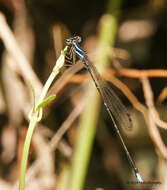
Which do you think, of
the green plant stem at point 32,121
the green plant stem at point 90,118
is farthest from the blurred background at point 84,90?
the green plant stem at point 32,121

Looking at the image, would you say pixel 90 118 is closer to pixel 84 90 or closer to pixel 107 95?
pixel 107 95

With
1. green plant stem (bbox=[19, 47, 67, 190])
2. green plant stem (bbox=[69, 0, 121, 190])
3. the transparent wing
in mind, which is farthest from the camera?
the transparent wing

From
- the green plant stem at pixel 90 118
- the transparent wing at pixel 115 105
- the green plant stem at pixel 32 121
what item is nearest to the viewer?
the green plant stem at pixel 32 121

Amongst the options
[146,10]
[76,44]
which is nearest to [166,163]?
[76,44]

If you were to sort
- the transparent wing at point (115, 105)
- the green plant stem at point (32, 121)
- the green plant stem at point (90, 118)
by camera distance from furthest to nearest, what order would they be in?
the transparent wing at point (115, 105), the green plant stem at point (90, 118), the green plant stem at point (32, 121)

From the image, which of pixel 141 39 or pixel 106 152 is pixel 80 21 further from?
pixel 106 152

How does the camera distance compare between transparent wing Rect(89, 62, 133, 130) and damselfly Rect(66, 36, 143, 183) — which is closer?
damselfly Rect(66, 36, 143, 183)

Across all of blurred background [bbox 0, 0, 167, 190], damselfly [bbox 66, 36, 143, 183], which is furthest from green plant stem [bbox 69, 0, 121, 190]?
damselfly [bbox 66, 36, 143, 183]

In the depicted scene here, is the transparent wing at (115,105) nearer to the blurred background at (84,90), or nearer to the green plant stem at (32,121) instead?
the blurred background at (84,90)

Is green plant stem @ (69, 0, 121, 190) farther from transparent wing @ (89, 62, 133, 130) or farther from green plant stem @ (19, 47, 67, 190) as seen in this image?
green plant stem @ (19, 47, 67, 190)

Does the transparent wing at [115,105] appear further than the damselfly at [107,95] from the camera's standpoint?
Yes
